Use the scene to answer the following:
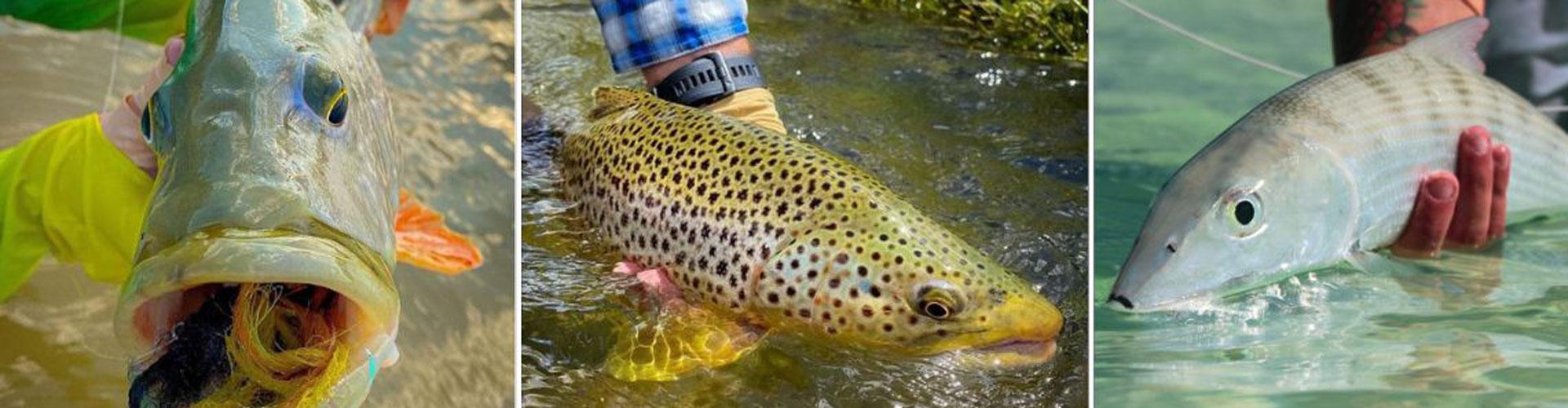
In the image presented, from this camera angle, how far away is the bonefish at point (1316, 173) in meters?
1.83

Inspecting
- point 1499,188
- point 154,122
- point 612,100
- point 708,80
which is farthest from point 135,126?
point 1499,188

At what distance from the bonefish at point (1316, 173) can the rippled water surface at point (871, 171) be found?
0.14m

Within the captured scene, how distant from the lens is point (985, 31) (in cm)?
207

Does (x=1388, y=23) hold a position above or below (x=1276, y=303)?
above

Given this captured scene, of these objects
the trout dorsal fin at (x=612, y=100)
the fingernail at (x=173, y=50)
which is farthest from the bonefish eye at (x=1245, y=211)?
the fingernail at (x=173, y=50)

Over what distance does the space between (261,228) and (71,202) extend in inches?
21.9

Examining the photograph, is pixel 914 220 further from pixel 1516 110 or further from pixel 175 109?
pixel 1516 110

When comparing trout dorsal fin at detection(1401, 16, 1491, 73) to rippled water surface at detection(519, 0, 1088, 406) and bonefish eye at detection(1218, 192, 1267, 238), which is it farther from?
rippled water surface at detection(519, 0, 1088, 406)

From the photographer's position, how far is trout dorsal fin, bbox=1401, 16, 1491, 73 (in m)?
1.91

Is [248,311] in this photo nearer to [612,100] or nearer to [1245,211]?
[612,100]

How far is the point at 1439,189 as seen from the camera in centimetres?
191

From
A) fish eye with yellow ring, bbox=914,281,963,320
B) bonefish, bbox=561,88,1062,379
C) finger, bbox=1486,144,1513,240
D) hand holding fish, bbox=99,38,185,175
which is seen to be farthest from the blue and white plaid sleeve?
finger, bbox=1486,144,1513,240

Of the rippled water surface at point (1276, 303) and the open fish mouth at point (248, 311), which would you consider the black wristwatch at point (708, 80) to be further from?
the open fish mouth at point (248, 311)

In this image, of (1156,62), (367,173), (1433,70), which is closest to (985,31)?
(1156,62)
